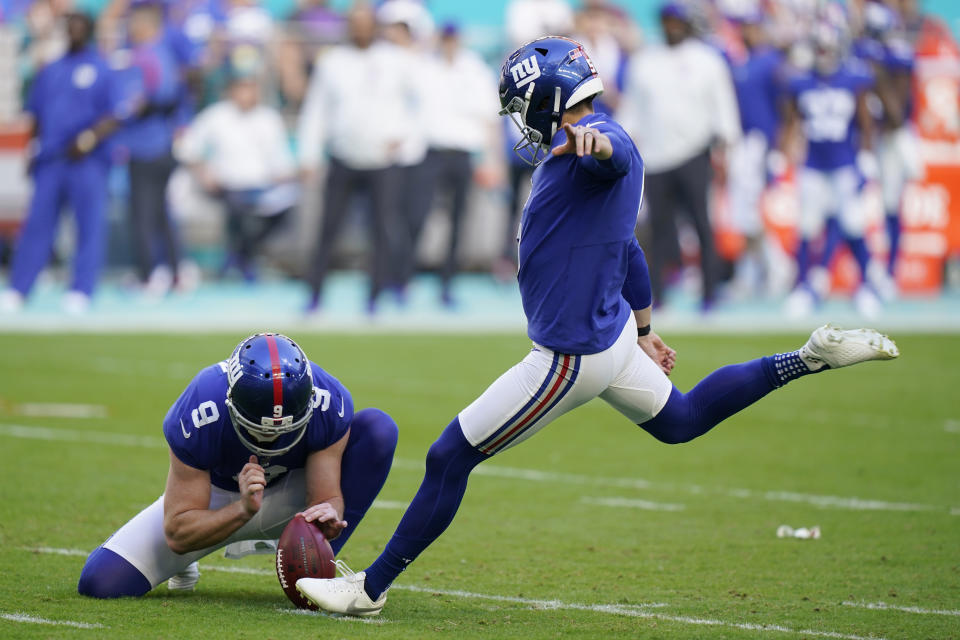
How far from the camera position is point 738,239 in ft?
63.4

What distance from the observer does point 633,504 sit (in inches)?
287

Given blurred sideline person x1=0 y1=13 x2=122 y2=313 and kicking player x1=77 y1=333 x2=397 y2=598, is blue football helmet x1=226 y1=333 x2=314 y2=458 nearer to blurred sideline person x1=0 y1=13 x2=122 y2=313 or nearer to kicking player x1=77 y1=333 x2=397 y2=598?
kicking player x1=77 y1=333 x2=397 y2=598

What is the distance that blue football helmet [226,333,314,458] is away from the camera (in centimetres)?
484

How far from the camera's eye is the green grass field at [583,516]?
4992 millimetres

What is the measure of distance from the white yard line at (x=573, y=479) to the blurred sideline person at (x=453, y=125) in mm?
7745

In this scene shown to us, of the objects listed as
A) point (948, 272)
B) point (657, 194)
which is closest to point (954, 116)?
point (948, 272)

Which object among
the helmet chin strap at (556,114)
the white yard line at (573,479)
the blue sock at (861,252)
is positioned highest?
the helmet chin strap at (556,114)

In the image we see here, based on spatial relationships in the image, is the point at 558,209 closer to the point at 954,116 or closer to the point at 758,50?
the point at 758,50

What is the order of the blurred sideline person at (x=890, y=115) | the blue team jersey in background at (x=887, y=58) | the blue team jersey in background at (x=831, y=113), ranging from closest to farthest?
the blue team jersey in background at (x=831, y=113) → the blurred sideline person at (x=890, y=115) → the blue team jersey in background at (x=887, y=58)

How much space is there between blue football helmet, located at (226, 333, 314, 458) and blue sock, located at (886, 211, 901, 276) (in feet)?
46.2

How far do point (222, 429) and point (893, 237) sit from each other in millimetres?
14293

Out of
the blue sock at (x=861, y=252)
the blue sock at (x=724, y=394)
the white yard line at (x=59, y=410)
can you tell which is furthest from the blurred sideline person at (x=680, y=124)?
the blue sock at (x=724, y=394)

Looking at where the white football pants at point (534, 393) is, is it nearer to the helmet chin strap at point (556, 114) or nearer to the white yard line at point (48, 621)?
the helmet chin strap at point (556, 114)

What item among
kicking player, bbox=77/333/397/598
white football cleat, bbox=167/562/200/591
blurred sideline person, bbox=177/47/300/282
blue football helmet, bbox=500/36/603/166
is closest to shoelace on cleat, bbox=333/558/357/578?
kicking player, bbox=77/333/397/598
